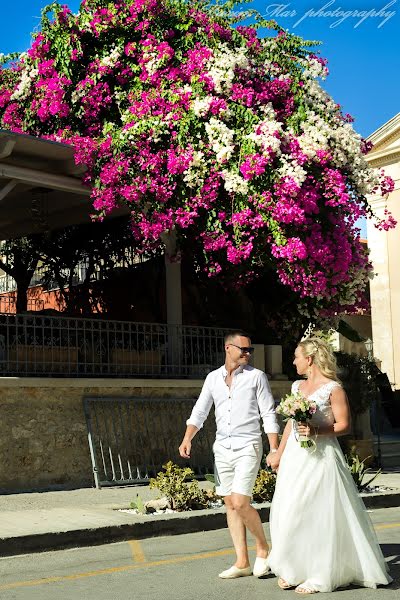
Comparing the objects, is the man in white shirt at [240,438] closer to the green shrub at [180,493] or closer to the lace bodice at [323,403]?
the lace bodice at [323,403]

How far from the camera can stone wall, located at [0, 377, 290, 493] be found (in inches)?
520

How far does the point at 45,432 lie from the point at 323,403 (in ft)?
24.2

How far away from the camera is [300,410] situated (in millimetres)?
6898

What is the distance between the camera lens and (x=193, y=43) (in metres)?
16.5

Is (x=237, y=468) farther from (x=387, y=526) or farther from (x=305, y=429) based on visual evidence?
(x=387, y=526)

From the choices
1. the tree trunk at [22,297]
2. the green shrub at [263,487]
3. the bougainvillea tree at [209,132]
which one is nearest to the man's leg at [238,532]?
the green shrub at [263,487]

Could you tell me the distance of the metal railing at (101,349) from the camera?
13883 mm

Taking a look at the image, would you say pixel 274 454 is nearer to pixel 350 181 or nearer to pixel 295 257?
pixel 295 257

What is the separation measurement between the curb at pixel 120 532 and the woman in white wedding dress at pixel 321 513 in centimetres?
298

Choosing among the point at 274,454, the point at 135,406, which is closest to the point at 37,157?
the point at 135,406

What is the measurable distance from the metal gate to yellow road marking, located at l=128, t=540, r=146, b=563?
14.2 feet

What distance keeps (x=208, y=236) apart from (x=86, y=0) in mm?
5065

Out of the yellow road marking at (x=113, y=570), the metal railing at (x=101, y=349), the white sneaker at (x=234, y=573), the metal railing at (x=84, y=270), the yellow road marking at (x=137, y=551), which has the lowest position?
the yellow road marking at (x=137, y=551)

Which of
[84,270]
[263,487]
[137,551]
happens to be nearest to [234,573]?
[137,551]
